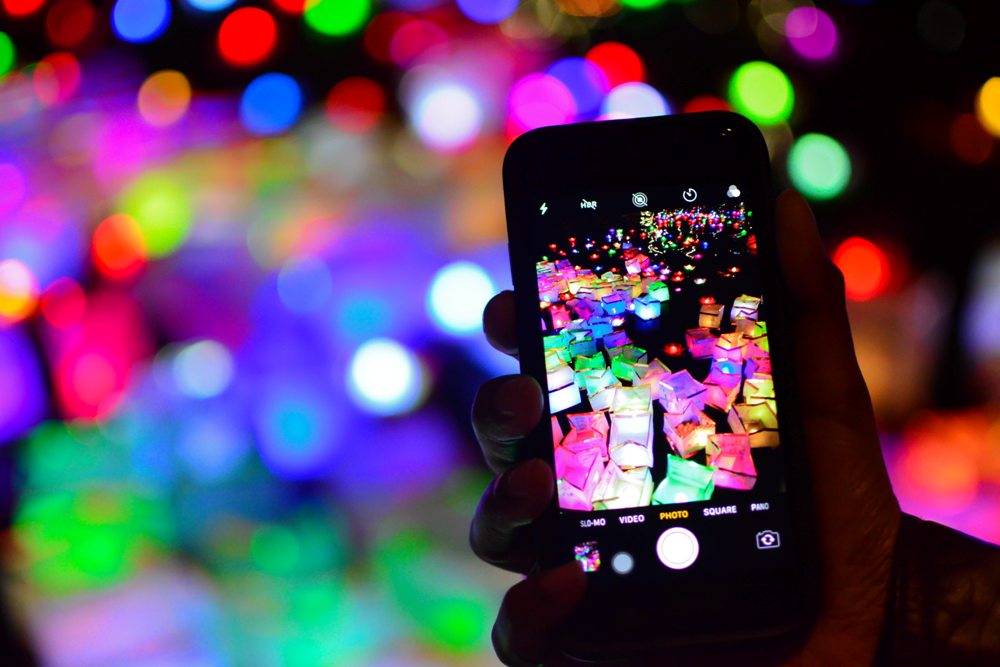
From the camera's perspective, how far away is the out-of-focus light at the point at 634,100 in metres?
0.99

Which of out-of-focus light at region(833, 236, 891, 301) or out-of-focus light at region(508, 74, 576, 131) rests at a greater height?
out-of-focus light at region(508, 74, 576, 131)

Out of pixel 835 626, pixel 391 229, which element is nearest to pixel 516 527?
pixel 835 626

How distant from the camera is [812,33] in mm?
1007

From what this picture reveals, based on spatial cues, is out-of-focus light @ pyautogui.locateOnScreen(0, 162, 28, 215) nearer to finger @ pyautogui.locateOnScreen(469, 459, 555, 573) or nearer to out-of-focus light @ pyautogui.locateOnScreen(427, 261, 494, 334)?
out-of-focus light @ pyautogui.locateOnScreen(427, 261, 494, 334)

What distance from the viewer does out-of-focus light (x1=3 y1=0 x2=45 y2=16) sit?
40.0 inches

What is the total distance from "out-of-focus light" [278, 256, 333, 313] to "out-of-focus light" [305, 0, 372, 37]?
35 centimetres

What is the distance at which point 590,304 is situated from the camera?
0.54m

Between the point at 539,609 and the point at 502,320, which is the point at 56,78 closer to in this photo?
the point at 502,320

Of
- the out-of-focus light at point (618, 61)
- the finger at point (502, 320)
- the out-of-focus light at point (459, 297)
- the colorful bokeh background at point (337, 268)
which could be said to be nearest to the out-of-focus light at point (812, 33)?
the colorful bokeh background at point (337, 268)

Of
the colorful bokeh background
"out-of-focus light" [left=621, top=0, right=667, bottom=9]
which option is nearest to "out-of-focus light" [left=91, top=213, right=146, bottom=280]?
the colorful bokeh background

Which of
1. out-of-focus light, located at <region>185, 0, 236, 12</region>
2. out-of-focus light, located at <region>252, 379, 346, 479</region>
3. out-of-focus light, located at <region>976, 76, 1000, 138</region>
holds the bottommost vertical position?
out-of-focus light, located at <region>252, 379, 346, 479</region>

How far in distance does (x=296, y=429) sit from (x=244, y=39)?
583 mm

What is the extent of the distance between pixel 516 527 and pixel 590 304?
19cm

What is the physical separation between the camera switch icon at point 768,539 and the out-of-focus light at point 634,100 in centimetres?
68
